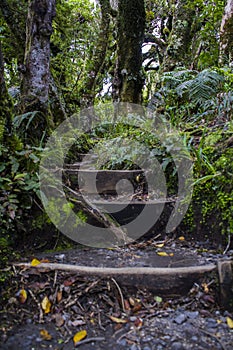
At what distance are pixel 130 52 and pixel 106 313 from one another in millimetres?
4148

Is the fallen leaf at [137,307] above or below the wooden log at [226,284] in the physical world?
below

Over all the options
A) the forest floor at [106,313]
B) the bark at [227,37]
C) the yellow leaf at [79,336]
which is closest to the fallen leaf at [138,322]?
the forest floor at [106,313]

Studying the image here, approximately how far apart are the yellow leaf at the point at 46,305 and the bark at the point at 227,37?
13.4 ft

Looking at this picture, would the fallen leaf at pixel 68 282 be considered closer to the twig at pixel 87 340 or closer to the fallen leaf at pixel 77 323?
the fallen leaf at pixel 77 323

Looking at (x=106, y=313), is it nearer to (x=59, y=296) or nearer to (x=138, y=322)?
(x=138, y=322)

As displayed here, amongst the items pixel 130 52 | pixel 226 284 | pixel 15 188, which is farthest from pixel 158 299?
pixel 130 52

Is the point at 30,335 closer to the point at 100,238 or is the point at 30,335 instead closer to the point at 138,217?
the point at 100,238

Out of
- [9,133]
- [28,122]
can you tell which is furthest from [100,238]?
[28,122]

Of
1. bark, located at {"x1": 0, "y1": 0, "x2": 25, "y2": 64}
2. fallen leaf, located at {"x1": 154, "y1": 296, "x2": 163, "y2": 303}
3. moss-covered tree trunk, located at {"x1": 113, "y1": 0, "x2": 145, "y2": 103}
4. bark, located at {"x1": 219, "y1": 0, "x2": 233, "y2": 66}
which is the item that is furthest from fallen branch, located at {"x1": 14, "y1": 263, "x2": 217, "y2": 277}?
bark, located at {"x1": 0, "y1": 0, "x2": 25, "y2": 64}

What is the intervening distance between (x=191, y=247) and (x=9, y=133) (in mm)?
1697

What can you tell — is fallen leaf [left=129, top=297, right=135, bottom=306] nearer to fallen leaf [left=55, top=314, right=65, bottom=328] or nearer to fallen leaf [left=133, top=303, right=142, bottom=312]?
fallen leaf [left=133, top=303, right=142, bottom=312]

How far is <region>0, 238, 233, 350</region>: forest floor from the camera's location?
52.3 inches

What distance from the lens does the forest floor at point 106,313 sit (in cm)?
133

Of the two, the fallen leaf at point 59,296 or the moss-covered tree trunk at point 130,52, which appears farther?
the moss-covered tree trunk at point 130,52
